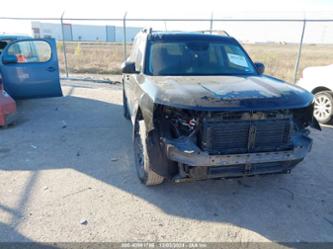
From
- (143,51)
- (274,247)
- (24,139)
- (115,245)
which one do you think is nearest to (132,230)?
(115,245)

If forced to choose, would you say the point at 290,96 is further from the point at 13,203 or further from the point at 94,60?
the point at 94,60

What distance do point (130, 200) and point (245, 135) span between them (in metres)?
1.55

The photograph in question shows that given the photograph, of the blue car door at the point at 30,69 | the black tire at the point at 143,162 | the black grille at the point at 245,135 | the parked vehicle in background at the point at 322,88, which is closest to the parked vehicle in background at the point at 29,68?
the blue car door at the point at 30,69

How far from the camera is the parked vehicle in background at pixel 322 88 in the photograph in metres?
6.14

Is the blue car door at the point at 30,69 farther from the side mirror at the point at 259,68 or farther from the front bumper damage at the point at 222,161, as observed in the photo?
the front bumper damage at the point at 222,161

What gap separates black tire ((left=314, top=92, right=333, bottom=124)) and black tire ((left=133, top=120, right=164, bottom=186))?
4.59 metres

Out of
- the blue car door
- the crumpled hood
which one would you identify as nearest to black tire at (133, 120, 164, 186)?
the crumpled hood

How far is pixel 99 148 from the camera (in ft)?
15.9

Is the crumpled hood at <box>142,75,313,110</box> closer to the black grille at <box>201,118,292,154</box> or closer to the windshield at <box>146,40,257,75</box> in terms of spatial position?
the black grille at <box>201,118,292,154</box>

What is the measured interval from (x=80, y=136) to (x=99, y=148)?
782mm

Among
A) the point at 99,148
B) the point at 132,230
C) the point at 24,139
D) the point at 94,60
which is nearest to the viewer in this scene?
the point at 132,230

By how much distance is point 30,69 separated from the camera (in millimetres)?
6652

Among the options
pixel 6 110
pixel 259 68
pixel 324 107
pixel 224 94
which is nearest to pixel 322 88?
pixel 324 107

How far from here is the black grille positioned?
292cm
